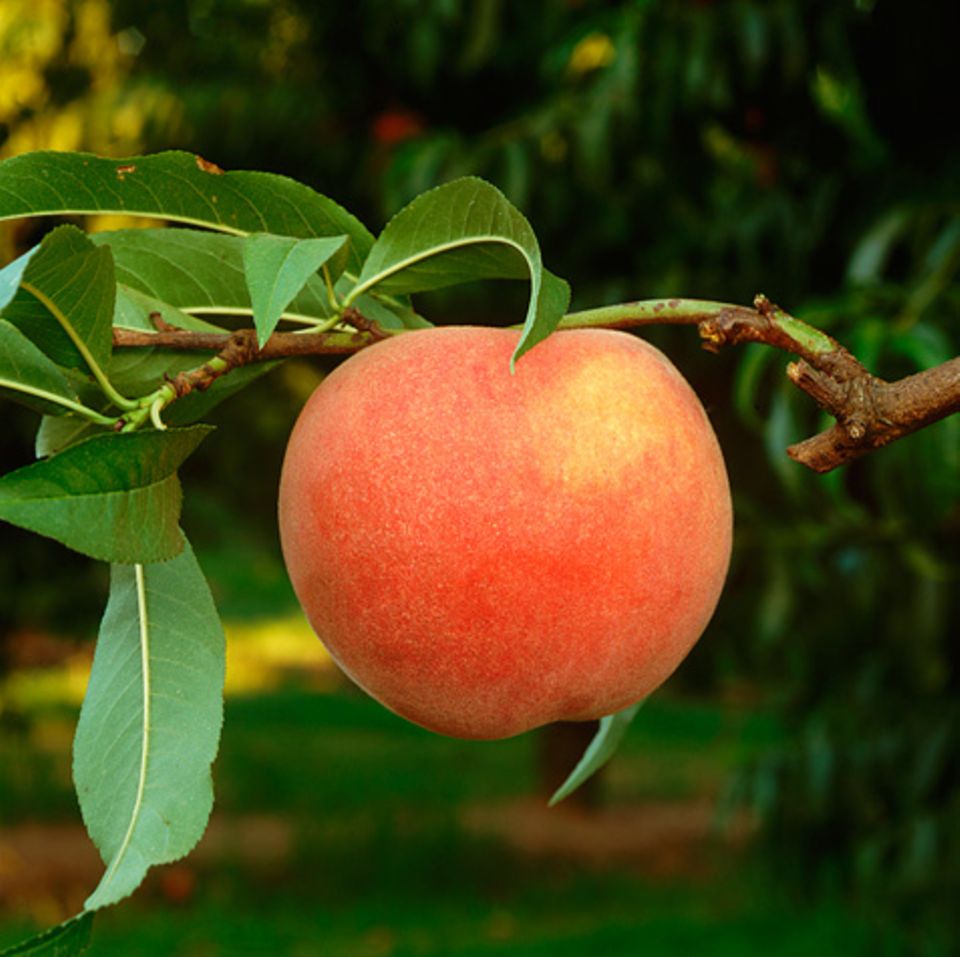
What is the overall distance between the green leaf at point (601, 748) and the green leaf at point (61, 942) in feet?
0.69

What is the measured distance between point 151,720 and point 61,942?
10 cm

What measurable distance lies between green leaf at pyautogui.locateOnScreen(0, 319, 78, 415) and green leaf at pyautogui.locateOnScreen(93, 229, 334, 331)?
75 mm

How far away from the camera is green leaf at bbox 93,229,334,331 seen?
21.3 inches

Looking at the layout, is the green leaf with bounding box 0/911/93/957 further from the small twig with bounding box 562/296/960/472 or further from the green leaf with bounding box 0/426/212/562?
the small twig with bounding box 562/296/960/472

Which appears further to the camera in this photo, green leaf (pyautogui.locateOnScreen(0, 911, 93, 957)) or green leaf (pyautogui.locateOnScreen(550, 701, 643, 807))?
green leaf (pyautogui.locateOnScreen(550, 701, 643, 807))

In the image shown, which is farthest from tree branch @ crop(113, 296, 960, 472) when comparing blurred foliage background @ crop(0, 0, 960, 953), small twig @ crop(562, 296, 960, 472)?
blurred foliage background @ crop(0, 0, 960, 953)

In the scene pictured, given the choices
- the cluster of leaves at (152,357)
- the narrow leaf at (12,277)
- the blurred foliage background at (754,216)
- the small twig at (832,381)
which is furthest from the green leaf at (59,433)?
the blurred foliage background at (754,216)

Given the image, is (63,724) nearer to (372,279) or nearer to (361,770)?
(361,770)

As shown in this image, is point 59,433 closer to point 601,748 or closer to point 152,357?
point 152,357

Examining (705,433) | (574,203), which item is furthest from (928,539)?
(705,433)

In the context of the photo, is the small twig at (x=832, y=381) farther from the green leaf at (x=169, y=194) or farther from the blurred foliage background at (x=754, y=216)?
the blurred foliage background at (x=754, y=216)

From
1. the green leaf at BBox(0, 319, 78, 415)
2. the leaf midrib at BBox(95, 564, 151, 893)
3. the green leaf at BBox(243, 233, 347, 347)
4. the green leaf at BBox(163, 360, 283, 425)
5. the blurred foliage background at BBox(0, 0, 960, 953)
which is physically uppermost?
the green leaf at BBox(243, 233, 347, 347)

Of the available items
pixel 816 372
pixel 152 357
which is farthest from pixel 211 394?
pixel 816 372

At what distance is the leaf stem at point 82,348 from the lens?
0.46 metres
